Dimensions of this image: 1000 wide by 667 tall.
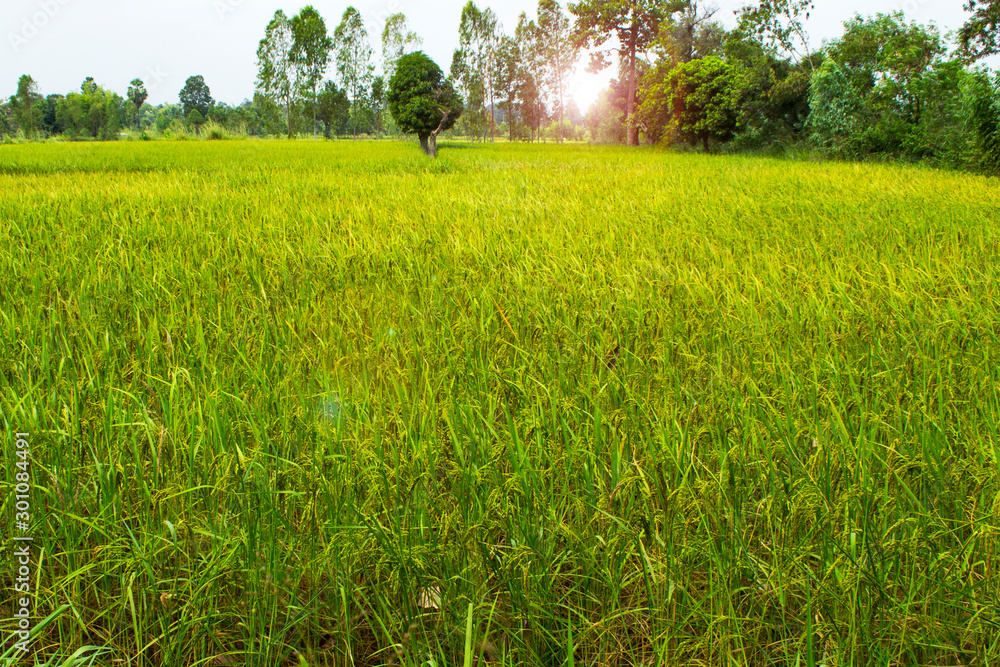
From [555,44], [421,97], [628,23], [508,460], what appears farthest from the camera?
[555,44]

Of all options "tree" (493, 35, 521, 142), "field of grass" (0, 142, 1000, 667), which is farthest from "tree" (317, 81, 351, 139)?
"field of grass" (0, 142, 1000, 667)

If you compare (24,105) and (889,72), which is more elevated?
(24,105)

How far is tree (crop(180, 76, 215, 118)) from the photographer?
7675 centimetres

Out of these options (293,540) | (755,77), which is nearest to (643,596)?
(293,540)

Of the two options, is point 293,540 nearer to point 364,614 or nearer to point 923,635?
point 364,614

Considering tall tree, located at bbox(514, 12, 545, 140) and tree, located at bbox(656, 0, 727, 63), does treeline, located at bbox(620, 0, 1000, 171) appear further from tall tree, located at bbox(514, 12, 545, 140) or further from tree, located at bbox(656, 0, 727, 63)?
tall tree, located at bbox(514, 12, 545, 140)

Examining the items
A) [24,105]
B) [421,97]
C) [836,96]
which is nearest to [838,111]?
[836,96]

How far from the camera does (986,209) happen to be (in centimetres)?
469

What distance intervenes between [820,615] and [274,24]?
157ft

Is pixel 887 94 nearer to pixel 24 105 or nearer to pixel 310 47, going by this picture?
pixel 310 47

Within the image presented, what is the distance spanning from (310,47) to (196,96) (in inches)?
1889

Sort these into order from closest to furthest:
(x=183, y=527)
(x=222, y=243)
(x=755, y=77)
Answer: (x=183, y=527), (x=222, y=243), (x=755, y=77)

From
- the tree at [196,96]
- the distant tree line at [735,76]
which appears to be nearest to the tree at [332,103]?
the distant tree line at [735,76]

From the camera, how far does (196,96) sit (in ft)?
257
